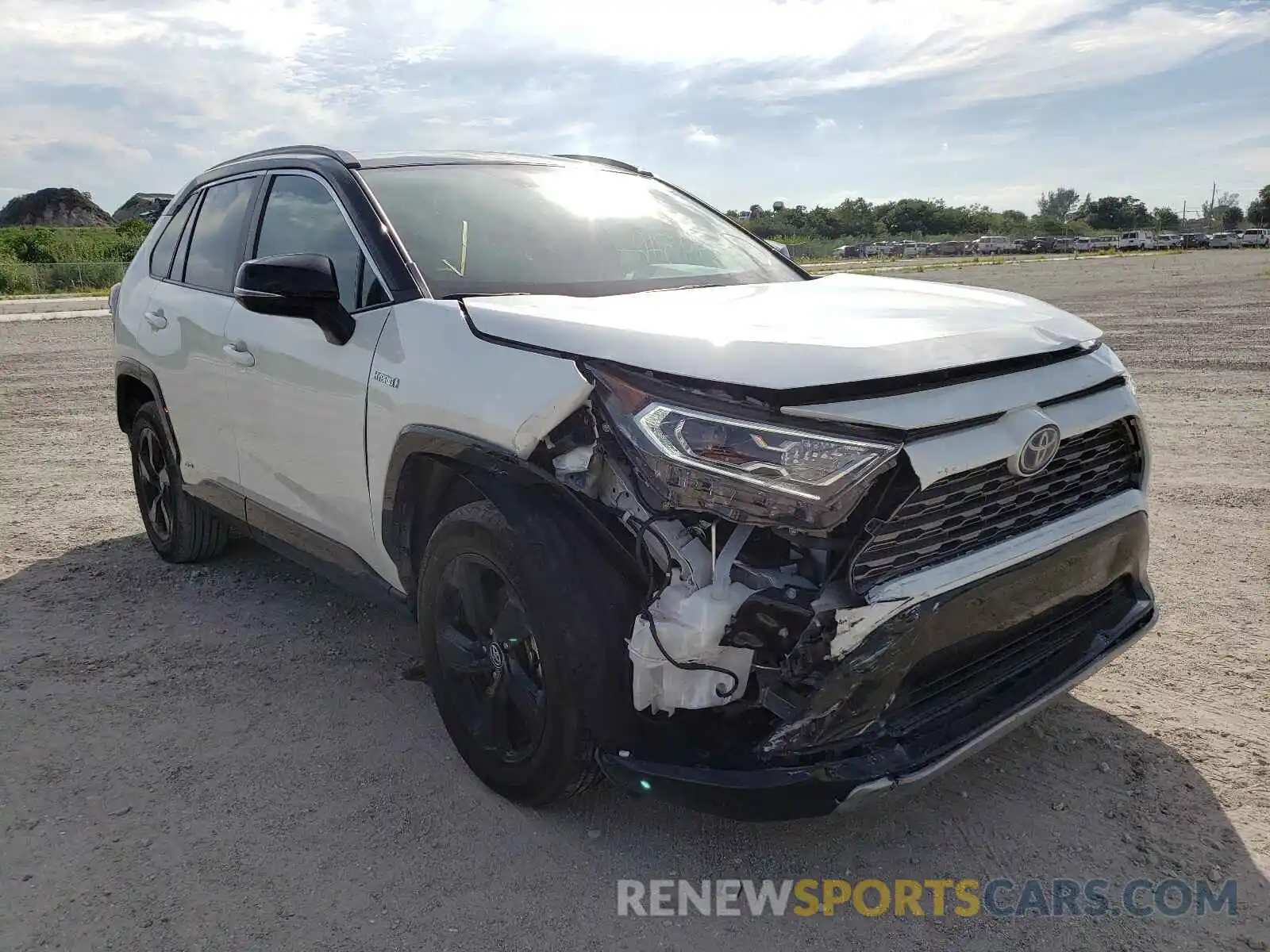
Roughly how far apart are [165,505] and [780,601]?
159 inches

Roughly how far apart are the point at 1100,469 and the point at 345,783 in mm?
2412

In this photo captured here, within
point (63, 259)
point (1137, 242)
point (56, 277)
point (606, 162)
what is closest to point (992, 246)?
point (1137, 242)

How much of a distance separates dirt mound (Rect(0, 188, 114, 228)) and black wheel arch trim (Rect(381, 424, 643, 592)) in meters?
102

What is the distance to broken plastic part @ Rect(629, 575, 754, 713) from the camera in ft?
7.35

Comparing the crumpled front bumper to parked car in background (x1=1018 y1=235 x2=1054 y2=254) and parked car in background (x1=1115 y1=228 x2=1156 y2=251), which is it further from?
parked car in background (x1=1018 y1=235 x2=1054 y2=254)

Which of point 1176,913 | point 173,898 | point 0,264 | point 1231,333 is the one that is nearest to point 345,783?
point 173,898

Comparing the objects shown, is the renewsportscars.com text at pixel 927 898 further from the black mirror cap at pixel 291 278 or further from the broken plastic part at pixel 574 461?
the black mirror cap at pixel 291 278

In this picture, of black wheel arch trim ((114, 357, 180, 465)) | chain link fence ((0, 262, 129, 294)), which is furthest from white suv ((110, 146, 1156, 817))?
chain link fence ((0, 262, 129, 294))

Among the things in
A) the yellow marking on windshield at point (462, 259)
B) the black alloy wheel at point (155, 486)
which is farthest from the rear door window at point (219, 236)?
the yellow marking on windshield at point (462, 259)

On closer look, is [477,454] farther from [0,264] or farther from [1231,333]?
[0,264]

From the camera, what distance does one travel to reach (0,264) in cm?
3447

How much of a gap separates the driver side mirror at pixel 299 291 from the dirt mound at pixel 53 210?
102 meters

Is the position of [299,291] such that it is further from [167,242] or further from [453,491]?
[167,242]

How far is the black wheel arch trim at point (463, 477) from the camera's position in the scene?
2.55 meters
